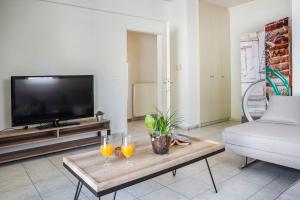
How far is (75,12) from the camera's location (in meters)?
3.55

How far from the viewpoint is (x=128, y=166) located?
1552 mm

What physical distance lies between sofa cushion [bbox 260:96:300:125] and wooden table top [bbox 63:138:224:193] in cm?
121

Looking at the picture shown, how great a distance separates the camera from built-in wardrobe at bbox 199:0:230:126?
4.86 m

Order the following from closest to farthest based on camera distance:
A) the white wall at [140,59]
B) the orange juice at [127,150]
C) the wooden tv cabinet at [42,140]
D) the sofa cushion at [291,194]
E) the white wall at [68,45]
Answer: the sofa cushion at [291,194]
the orange juice at [127,150]
the wooden tv cabinet at [42,140]
the white wall at [68,45]
the white wall at [140,59]

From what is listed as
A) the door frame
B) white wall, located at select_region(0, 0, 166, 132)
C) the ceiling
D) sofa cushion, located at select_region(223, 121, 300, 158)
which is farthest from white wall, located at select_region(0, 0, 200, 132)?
sofa cushion, located at select_region(223, 121, 300, 158)

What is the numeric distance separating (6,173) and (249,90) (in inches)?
172

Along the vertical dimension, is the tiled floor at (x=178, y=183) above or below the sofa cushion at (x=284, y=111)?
below

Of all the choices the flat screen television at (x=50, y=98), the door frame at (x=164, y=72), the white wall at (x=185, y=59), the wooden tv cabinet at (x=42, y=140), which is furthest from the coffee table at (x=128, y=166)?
the door frame at (x=164, y=72)

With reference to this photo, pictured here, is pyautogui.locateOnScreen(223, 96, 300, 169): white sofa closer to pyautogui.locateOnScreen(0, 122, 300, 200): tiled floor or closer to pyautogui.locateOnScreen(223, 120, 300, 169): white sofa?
pyautogui.locateOnScreen(223, 120, 300, 169): white sofa

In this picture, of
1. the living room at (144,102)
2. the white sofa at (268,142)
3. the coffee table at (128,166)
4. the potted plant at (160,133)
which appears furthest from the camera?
the white sofa at (268,142)

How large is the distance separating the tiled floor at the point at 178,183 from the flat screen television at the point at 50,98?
0.64 m

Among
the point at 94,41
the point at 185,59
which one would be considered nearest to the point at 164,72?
the point at 185,59

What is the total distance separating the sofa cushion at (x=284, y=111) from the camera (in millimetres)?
2649

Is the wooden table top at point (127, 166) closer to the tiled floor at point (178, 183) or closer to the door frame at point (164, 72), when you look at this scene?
the tiled floor at point (178, 183)
